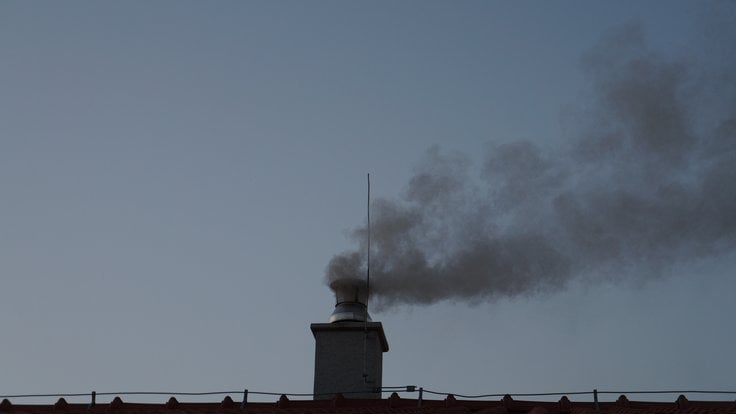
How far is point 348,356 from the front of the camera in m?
15.3

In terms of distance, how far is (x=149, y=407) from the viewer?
1400 centimetres

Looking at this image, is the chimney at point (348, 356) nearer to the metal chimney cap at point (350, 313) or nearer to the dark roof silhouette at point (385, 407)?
the metal chimney cap at point (350, 313)

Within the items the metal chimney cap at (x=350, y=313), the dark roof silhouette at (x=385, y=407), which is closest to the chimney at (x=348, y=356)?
the metal chimney cap at (x=350, y=313)

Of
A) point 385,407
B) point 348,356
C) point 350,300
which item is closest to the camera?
point 385,407

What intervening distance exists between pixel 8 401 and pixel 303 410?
3976 millimetres

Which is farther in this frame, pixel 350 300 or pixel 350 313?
pixel 350 300

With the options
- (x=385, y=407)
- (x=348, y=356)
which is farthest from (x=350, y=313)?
(x=385, y=407)

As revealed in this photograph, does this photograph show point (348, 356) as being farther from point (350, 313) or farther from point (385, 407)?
point (385, 407)

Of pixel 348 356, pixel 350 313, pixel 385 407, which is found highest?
pixel 350 313

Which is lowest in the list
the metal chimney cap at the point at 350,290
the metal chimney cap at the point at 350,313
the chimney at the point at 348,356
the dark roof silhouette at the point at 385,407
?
the dark roof silhouette at the point at 385,407

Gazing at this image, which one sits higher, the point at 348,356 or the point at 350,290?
the point at 350,290

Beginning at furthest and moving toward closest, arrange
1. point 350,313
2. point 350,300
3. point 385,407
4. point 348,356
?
point 350,300
point 350,313
point 348,356
point 385,407

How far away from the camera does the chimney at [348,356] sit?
594 inches

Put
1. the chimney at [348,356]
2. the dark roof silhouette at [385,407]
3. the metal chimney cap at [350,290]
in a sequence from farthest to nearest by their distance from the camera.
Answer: the metal chimney cap at [350,290], the chimney at [348,356], the dark roof silhouette at [385,407]
